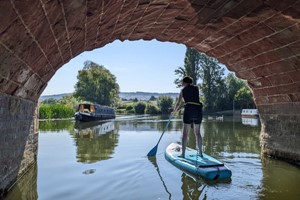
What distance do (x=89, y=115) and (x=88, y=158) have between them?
24601 mm

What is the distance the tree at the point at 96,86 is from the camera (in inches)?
2589

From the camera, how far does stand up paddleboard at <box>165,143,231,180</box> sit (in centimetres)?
629

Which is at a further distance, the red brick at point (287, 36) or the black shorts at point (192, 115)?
the black shorts at point (192, 115)

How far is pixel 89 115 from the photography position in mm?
33188

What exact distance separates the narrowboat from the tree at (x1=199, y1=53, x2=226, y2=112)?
2493cm

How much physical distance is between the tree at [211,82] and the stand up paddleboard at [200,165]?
54.4 metres

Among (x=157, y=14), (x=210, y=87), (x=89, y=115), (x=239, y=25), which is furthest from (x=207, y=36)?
(x=210, y=87)

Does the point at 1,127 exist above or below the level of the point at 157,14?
below

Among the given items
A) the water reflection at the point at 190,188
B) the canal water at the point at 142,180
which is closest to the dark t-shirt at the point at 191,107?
the canal water at the point at 142,180

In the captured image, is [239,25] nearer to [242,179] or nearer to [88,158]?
[242,179]

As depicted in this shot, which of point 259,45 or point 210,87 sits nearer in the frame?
point 259,45

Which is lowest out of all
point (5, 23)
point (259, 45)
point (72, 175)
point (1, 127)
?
point (72, 175)

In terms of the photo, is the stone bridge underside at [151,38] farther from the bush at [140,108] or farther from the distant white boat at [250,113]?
the bush at [140,108]

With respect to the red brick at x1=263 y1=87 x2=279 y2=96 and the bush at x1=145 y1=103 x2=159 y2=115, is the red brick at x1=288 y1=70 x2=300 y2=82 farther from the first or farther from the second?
the bush at x1=145 y1=103 x2=159 y2=115
